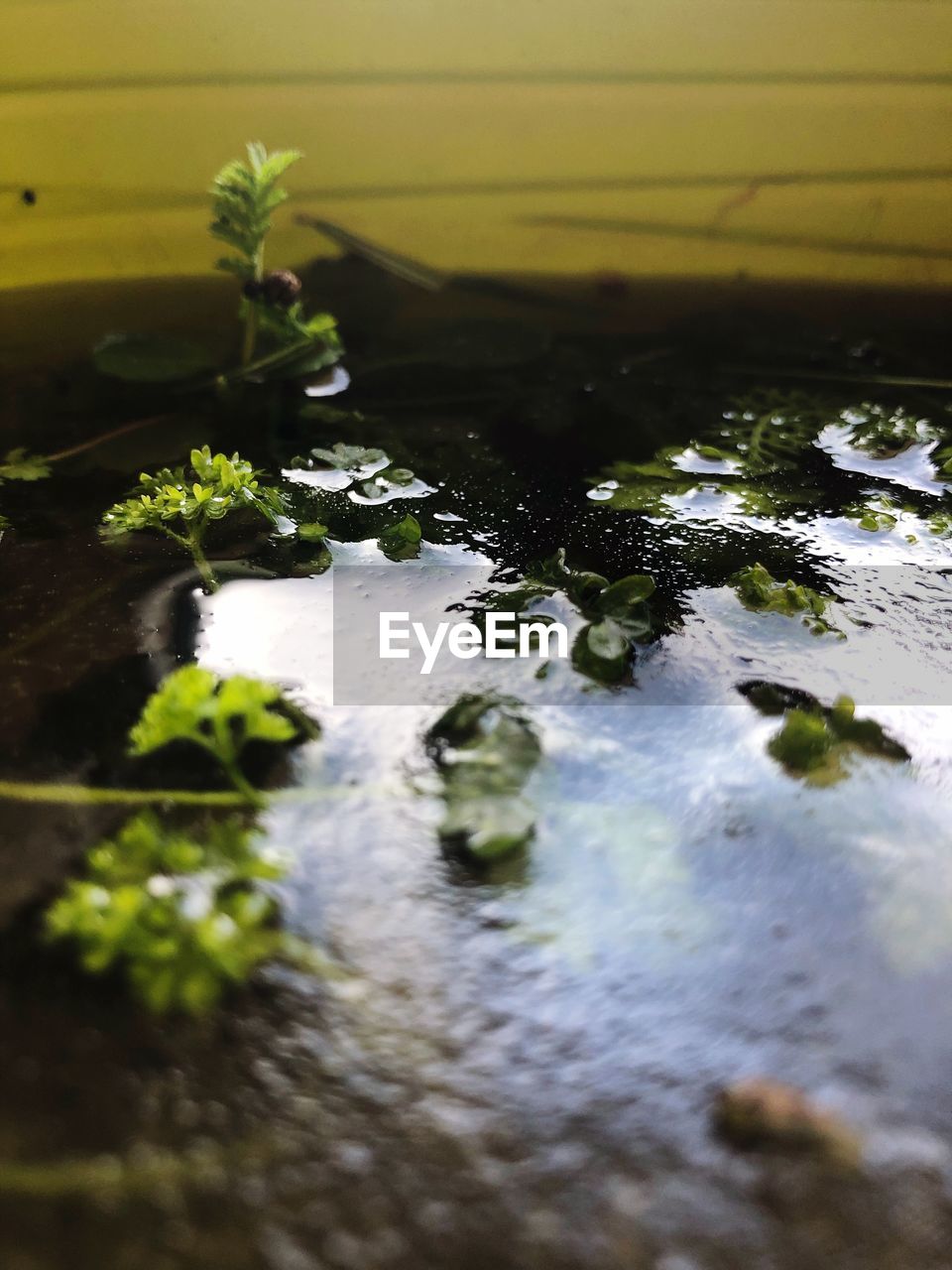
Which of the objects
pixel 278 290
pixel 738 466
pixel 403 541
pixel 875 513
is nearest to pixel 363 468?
pixel 403 541

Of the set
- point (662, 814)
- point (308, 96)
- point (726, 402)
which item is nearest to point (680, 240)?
point (726, 402)

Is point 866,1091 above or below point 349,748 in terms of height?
below

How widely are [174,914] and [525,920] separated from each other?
24 centimetres

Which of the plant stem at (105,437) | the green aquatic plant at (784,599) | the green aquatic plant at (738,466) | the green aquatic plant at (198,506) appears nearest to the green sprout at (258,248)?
the plant stem at (105,437)

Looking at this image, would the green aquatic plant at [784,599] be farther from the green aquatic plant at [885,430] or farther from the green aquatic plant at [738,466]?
the green aquatic plant at [885,430]

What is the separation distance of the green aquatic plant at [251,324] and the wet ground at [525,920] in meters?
0.20

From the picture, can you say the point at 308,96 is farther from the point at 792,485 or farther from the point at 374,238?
the point at 792,485

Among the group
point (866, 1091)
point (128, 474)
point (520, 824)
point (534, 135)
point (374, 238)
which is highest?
point (534, 135)

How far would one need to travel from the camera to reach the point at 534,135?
149cm

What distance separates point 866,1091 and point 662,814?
0.75 ft

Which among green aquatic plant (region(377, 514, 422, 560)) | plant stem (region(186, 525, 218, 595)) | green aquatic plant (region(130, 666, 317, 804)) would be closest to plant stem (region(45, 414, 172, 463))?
plant stem (region(186, 525, 218, 595))

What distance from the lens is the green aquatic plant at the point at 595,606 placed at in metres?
0.83

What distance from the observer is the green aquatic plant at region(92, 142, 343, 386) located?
3.81ft

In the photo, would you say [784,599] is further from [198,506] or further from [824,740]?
[198,506]
